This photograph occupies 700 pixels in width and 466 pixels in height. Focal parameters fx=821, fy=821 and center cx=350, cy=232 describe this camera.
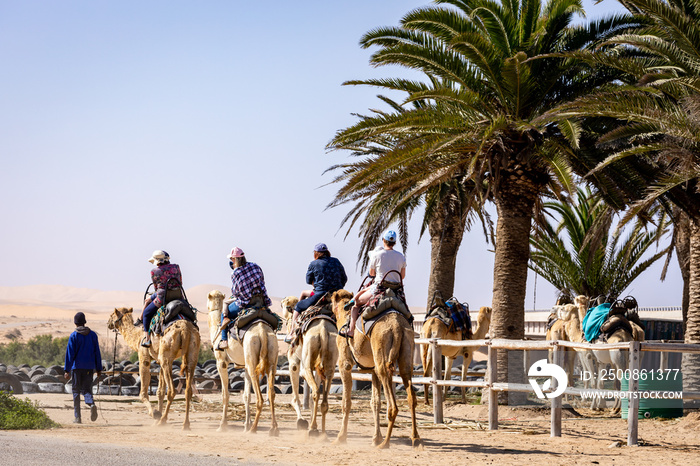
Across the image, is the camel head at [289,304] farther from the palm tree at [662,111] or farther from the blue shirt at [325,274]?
the palm tree at [662,111]

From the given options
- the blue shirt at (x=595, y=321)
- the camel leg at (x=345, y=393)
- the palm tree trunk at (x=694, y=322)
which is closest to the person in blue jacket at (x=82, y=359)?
the camel leg at (x=345, y=393)

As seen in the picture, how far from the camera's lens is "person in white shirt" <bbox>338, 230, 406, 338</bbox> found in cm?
1139

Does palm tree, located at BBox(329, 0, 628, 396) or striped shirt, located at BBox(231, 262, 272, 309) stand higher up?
palm tree, located at BBox(329, 0, 628, 396)

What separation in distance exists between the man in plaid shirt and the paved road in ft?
10.4

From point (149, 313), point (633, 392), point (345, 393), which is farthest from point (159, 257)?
point (633, 392)

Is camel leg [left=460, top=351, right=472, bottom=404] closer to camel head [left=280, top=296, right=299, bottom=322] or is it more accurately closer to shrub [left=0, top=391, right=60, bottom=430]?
camel head [left=280, top=296, right=299, bottom=322]

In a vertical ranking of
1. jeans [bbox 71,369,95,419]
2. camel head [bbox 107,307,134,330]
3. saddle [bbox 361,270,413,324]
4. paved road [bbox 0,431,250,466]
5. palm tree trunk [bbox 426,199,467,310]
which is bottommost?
paved road [bbox 0,431,250,466]

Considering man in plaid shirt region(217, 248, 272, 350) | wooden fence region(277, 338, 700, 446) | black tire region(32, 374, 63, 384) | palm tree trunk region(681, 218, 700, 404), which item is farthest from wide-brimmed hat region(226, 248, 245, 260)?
black tire region(32, 374, 63, 384)

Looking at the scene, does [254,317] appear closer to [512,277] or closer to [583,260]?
[512,277]

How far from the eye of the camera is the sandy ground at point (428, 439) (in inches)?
404

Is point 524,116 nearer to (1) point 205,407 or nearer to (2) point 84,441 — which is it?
(1) point 205,407

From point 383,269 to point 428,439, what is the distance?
9.36 ft

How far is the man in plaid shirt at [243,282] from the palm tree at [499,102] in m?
4.31

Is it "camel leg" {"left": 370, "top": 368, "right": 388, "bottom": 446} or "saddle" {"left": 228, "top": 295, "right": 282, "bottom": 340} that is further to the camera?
"saddle" {"left": 228, "top": 295, "right": 282, "bottom": 340}
